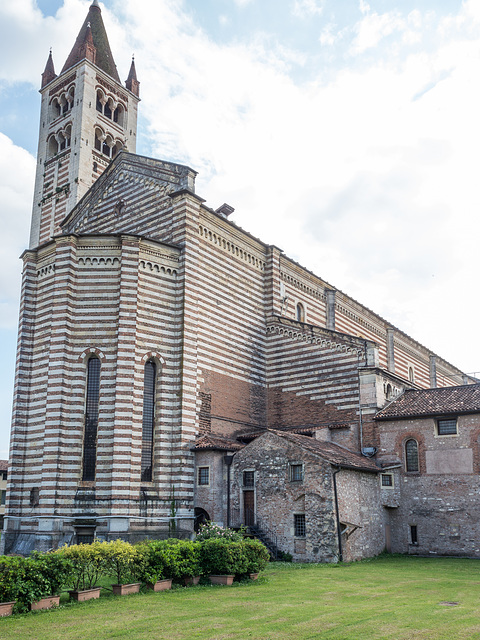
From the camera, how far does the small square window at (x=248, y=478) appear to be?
25.9 metres

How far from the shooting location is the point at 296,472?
2472 centimetres

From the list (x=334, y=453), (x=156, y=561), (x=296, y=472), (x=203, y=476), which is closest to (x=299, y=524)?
(x=296, y=472)

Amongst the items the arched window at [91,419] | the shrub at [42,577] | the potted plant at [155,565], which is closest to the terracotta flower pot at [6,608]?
the shrub at [42,577]

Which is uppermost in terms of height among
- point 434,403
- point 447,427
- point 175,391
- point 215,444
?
point 175,391

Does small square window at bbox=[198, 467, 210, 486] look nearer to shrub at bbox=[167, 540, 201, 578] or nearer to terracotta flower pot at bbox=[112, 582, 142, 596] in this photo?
shrub at bbox=[167, 540, 201, 578]

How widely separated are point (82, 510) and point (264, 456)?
767 centimetres

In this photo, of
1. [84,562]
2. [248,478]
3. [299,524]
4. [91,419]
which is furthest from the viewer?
[248,478]

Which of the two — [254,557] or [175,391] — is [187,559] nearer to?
[254,557]

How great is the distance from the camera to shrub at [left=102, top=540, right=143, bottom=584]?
16203 millimetres

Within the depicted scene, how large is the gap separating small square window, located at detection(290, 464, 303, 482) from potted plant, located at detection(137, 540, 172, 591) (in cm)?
829

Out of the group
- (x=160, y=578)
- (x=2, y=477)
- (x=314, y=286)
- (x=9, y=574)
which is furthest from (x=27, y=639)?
(x=2, y=477)

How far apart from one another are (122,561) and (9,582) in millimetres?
3401

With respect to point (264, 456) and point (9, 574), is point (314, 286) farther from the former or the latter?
point (9, 574)

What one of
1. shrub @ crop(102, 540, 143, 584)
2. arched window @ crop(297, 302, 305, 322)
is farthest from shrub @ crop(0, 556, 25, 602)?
arched window @ crop(297, 302, 305, 322)
